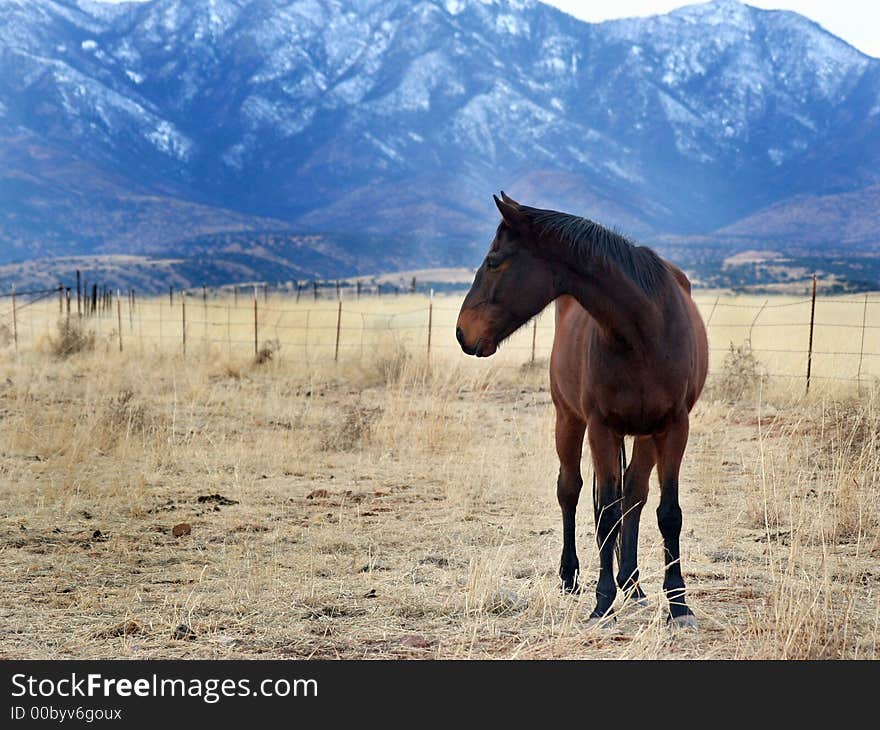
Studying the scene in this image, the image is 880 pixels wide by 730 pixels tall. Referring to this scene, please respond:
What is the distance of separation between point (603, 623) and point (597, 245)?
2.05m

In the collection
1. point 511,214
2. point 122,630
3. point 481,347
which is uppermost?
point 511,214

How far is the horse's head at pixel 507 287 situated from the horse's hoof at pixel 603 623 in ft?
4.95

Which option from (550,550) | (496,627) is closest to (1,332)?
(550,550)

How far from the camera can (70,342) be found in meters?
21.2

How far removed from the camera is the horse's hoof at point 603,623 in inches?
228

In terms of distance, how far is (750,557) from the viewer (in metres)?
7.57

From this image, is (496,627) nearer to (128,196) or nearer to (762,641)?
(762,641)

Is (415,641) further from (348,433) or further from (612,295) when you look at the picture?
(348,433)

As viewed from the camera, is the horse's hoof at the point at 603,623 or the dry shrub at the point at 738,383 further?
the dry shrub at the point at 738,383

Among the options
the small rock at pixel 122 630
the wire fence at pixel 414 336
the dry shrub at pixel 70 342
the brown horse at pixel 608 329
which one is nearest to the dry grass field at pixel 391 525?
the small rock at pixel 122 630

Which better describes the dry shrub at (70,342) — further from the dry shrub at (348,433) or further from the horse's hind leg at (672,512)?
→ the horse's hind leg at (672,512)

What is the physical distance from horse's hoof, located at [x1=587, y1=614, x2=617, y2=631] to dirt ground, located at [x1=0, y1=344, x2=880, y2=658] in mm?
70

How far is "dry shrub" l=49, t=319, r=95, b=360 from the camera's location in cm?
2102

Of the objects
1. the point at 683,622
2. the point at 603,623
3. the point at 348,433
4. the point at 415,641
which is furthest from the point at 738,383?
the point at 415,641
